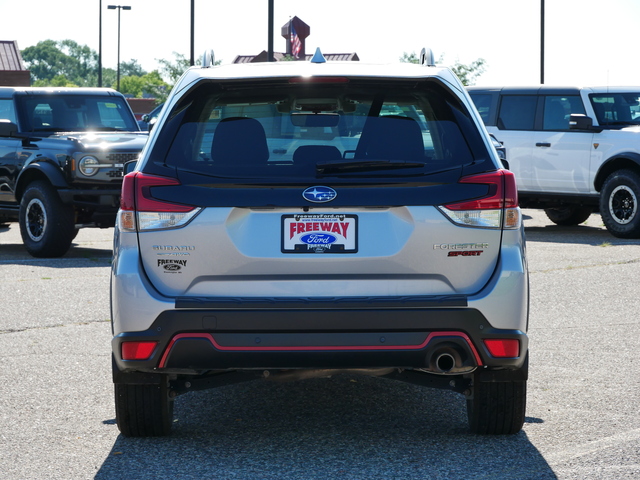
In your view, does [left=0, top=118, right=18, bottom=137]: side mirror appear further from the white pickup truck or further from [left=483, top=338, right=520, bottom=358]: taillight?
[left=483, top=338, right=520, bottom=358]: taillight

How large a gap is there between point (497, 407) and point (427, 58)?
1.74 m

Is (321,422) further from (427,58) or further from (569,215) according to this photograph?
(569,215)

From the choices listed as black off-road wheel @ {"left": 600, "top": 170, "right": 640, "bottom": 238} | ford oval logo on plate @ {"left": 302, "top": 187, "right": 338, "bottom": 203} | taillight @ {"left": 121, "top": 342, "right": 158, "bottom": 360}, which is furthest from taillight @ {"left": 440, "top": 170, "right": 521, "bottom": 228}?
black off-road wheel @ {"left": 600, "top": 170, "right": 640, "bottom": 238}

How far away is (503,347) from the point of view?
436cm

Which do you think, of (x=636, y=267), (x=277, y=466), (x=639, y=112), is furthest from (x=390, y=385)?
(x=639, y=112)

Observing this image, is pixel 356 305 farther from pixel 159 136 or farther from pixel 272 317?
pixel 159 136

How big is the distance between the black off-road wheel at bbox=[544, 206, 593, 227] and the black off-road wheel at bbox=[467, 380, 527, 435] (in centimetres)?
1286

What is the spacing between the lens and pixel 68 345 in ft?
24.2

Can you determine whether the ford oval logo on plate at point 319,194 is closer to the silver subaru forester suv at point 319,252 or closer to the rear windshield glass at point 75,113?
the silver subaru forester suv at point 319,252

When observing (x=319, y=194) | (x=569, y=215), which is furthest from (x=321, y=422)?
(x=569, y=215)

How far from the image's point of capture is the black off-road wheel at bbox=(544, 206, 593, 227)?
17.3m

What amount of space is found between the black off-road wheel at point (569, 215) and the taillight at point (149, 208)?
543 inches

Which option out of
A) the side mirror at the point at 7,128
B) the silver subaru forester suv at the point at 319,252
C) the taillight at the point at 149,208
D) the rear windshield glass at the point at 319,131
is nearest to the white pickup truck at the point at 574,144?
the side mirror at the point at 7,128

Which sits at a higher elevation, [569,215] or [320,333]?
[320,333]
